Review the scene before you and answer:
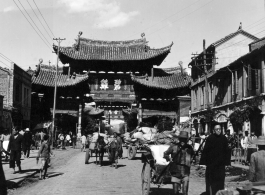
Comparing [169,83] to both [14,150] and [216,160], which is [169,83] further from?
[216,160]

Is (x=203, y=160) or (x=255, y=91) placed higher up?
(x=255, y=91)

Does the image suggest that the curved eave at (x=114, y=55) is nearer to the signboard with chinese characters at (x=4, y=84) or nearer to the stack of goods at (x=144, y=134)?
the signboard with chinese characters at (x=4, y=84)

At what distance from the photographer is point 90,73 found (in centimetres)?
4309

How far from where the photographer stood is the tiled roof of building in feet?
138

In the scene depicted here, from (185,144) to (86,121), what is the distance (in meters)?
33.6

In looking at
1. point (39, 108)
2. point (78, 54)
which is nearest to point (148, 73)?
point (78, 54)

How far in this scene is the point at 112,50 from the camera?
145 ft

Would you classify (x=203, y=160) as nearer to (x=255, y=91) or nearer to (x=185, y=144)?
(x=185, y=144)

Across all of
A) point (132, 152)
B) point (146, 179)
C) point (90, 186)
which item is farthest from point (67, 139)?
point (146, 179)

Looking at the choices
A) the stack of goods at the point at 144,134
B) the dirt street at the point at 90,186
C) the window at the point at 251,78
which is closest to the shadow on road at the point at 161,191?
the dirt street at the point at 90,186

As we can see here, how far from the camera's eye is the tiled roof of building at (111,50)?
42.1 m

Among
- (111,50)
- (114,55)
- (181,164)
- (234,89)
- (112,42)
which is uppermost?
(112,42)

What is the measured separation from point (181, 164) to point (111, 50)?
36821mm

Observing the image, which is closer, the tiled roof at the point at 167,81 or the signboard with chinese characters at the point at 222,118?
the signboard with chinese characters at the point at 222,118
